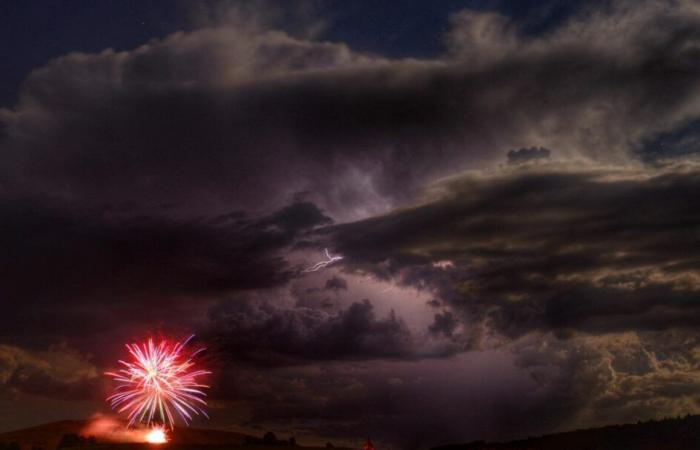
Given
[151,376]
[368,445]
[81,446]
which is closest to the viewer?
[151,376]

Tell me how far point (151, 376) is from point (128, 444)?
78993 mm

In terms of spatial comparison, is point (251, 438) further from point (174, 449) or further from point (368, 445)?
point (368, 445)

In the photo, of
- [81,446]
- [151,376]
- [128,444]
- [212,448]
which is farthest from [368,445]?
[81,446]

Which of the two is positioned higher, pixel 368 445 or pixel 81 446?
pixel 81 446

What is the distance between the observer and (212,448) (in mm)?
170750

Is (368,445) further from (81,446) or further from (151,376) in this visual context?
(81,446)

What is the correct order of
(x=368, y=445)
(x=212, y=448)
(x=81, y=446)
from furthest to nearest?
(x=81, y=446) < (x=212, y=448) < (x=368, y=445)

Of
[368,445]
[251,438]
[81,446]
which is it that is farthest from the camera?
[251,438]

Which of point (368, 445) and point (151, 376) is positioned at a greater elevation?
point (151, 376)

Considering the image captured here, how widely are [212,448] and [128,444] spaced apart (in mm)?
21809

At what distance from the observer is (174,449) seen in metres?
172

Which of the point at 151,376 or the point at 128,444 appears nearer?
the point at 151,376

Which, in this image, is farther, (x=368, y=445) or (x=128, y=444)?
(x=128, y=444)

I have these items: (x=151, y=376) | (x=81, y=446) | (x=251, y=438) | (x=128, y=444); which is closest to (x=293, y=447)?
(x=251, y=438)
